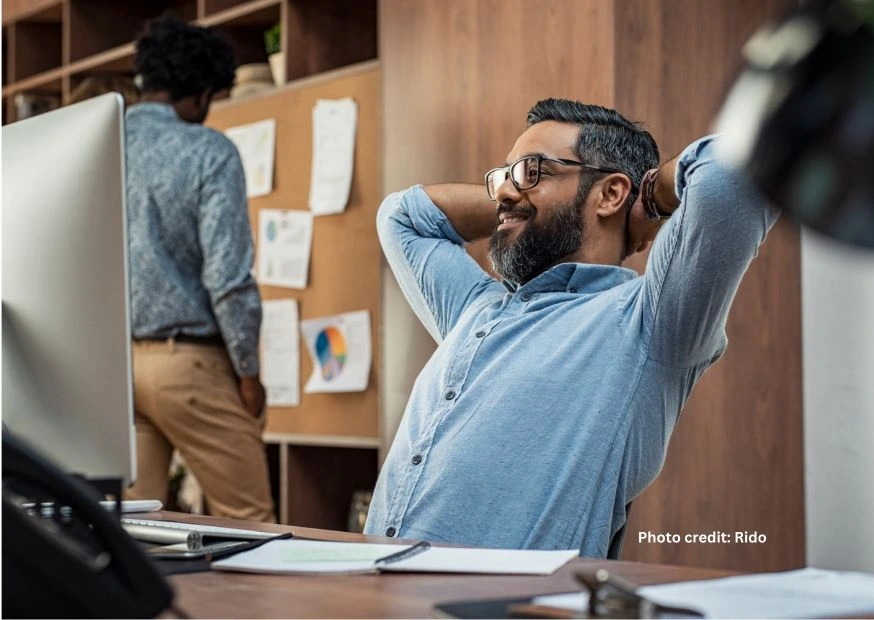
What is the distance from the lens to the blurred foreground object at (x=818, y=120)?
1.88 feet

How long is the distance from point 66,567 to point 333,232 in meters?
2.70

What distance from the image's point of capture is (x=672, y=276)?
1548mm

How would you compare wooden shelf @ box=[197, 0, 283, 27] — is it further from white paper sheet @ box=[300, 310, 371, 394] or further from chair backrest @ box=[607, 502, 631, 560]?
chair backrest @ box=[607, 502, 631, 560]

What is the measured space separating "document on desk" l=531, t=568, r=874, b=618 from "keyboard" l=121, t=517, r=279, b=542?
440 millimetres

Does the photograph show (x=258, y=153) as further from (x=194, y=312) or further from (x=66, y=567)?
(x=66, y=567)

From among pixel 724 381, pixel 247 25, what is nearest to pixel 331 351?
pixel 724 381

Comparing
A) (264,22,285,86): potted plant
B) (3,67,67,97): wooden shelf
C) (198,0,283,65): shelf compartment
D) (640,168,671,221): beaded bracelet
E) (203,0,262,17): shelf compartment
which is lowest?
(640,168,671,221): beaded bracelet

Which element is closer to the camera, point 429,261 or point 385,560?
point 385,560

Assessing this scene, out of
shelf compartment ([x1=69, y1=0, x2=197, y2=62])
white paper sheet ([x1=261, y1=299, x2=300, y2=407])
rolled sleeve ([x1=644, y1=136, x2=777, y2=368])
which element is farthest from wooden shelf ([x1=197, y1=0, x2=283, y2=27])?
rolled sleeve ([x1=644, y1=136, x2=777, y2=368])

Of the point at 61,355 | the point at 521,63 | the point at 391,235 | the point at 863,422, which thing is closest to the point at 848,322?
the point at 863,422

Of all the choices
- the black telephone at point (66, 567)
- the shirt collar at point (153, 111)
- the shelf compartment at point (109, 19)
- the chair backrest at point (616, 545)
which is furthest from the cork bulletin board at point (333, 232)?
the black telephone at point (66, 567)

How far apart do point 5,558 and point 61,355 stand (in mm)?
411

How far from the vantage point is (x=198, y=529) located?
1.25 meters

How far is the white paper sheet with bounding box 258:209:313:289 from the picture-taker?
3465 millimetres
